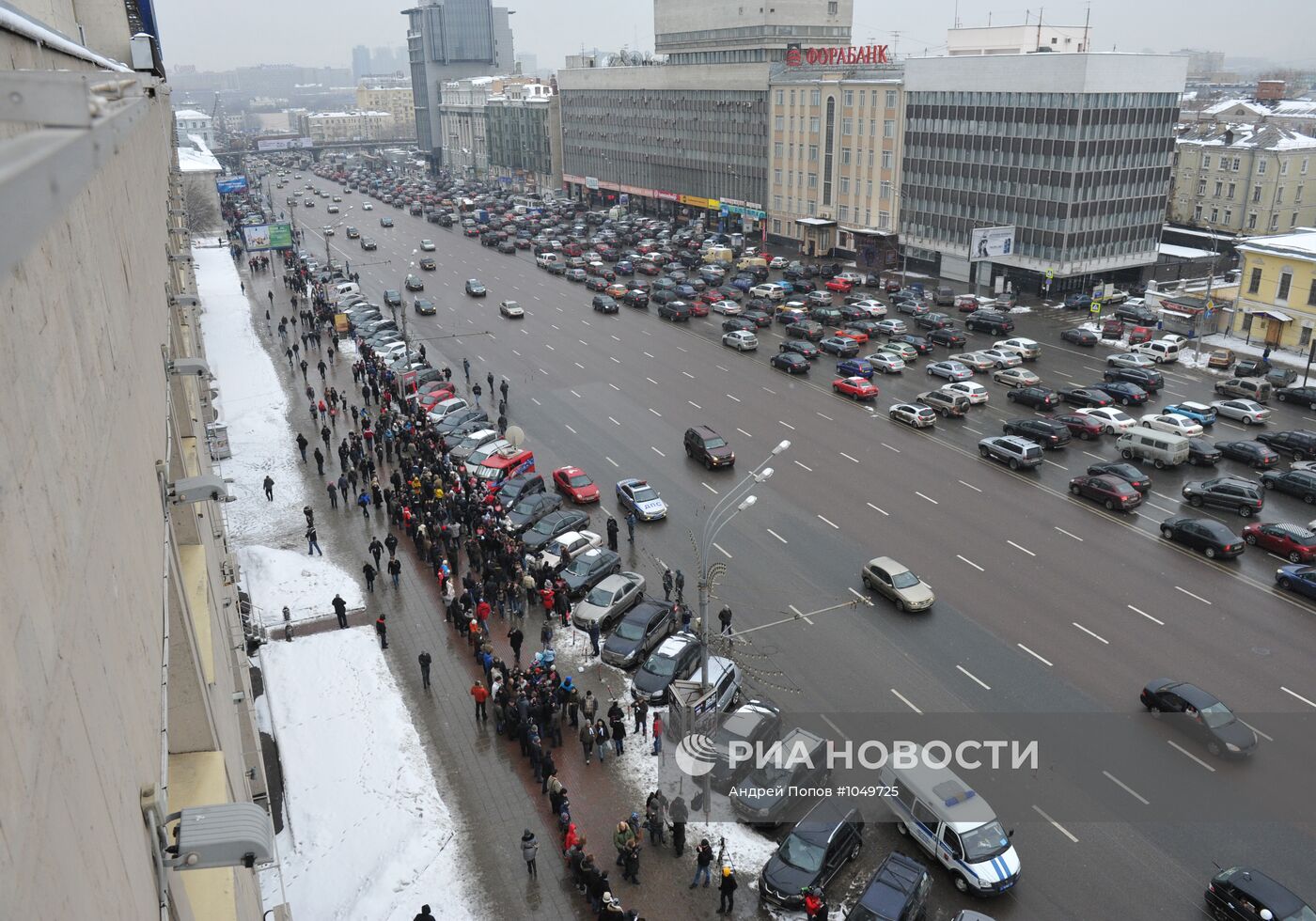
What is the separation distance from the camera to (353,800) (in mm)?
18391

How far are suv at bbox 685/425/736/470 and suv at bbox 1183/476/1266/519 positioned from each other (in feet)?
49.1

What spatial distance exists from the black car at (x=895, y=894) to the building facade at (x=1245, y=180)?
246 feet

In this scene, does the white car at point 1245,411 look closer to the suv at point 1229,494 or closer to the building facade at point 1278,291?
the suv at point 1229,494

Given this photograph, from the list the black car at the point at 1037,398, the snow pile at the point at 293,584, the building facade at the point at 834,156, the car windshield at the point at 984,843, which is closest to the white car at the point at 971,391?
the black car at the point at 1037,398

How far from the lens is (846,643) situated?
77.1 feet

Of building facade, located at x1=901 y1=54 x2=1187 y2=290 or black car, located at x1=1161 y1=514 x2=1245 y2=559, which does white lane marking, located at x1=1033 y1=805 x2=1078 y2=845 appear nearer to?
black car, located at x1=1161 y1=514 x2=1245 y2=559

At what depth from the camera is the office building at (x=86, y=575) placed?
266 cm

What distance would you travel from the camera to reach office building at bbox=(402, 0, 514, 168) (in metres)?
183

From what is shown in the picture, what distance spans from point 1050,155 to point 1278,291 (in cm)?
1618

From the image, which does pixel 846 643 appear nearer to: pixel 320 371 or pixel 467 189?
pixel 320 371

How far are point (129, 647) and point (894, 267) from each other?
70589mm

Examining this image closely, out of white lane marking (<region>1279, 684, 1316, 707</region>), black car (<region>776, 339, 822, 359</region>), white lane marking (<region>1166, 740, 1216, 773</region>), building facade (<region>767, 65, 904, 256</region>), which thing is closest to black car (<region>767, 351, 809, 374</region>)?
black car (<region>776, 339, 822, 359</region>)

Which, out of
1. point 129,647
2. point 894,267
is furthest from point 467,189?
point 129,647

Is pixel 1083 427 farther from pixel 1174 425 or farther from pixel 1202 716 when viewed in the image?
pixel 1202 716
